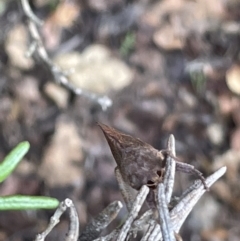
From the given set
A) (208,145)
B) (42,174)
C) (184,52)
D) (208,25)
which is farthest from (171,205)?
(208,25)

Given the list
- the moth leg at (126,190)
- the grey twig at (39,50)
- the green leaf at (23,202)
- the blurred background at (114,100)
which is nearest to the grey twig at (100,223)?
the moth leg at (126,190)

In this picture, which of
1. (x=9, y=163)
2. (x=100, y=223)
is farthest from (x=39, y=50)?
(x=100, y=223)

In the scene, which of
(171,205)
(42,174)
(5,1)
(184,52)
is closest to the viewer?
(171,205)

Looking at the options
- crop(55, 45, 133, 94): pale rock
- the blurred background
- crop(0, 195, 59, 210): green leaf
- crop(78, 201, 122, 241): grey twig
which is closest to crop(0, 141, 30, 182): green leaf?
crop(0, 195, 59, 210): green leaf

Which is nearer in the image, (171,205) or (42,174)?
(171,205)

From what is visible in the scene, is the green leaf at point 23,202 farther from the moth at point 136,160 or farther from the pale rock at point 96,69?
the pale rock at point 96,69

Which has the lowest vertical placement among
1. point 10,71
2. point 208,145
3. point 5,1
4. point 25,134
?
point 208,145

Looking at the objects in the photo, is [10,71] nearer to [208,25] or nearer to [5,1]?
[5,1]
